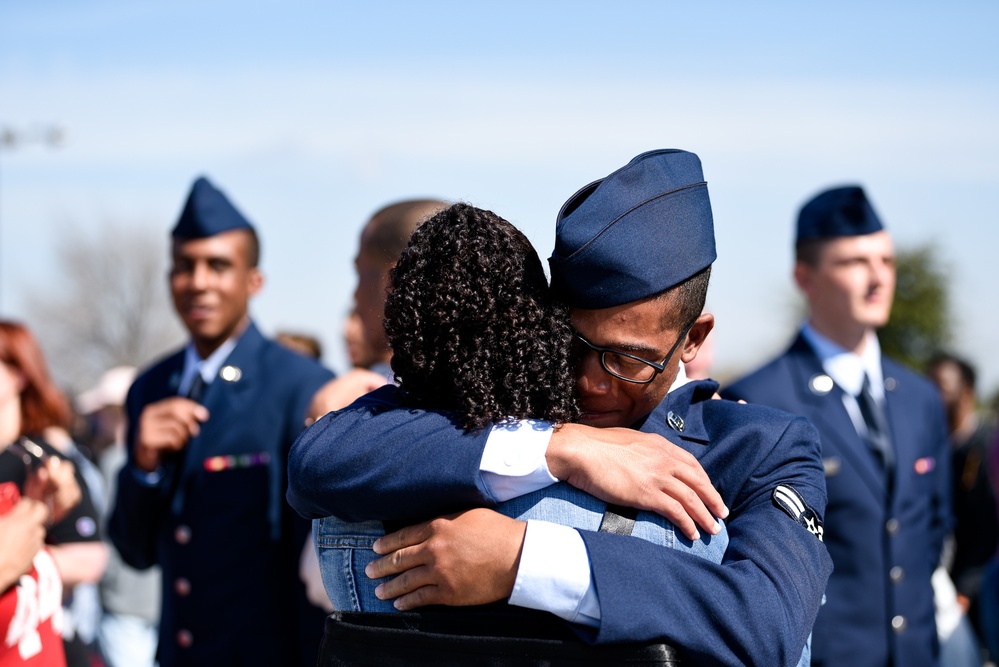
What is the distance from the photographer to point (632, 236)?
71.4 inches

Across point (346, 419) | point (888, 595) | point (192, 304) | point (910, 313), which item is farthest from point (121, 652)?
point (910, 313)

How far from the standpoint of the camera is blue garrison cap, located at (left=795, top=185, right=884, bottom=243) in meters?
4.42

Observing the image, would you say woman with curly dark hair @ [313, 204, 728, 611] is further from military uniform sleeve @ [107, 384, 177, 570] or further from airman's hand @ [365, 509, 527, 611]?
military uniform sleeve @ [107, 384, 177, 570]

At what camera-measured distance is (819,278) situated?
14.6 feet

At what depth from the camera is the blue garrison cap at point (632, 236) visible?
1799 mm

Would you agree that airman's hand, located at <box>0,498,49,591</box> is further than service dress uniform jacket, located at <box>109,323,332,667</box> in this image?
No

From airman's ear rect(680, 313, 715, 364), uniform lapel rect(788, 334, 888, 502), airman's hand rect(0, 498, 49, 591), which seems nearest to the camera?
airman's ear rect(680, 313, 715, 364)

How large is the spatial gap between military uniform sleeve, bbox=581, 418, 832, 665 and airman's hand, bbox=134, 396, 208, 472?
2529 millimetres

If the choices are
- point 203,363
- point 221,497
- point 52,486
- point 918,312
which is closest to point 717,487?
point 52,486

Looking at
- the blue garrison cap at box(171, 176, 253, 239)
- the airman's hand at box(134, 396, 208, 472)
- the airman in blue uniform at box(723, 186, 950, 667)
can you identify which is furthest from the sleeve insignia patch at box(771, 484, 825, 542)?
the blue garrison cap at box(171, 176, 253, 239)

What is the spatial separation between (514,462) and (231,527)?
7.62 feet

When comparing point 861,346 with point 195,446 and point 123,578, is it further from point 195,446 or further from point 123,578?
point 123,578

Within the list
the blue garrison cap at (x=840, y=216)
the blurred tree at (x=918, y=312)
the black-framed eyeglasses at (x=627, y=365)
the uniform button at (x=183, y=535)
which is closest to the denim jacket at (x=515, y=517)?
the black-framed eyeglasses at (x=627, y=365)

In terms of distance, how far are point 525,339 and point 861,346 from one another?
3.04 meters
